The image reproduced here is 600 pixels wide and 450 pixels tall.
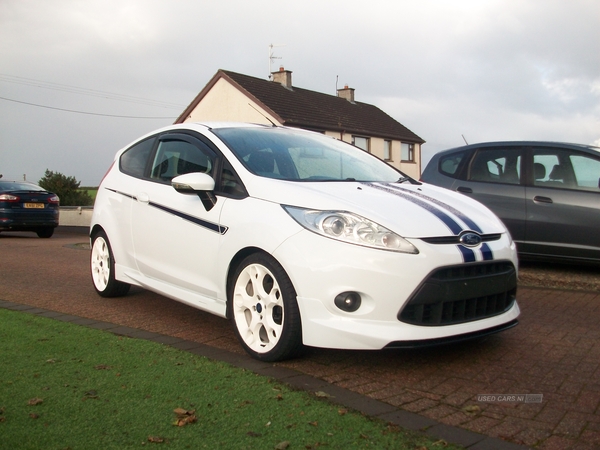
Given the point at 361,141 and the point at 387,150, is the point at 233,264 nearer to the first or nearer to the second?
the point at 361,141

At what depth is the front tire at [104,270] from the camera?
6.67 meters

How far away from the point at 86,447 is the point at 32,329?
2.64m

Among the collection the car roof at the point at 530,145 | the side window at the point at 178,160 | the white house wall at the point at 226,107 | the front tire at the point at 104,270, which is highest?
the white house wall at the point at 226,107

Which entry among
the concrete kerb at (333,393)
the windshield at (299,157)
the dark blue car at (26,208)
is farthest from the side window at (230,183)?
the dark blue car at (26,208)

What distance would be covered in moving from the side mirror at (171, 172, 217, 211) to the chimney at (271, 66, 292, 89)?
36613 mm

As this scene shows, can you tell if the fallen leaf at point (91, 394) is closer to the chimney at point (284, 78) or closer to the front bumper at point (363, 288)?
the front bumper at point (363, 288)

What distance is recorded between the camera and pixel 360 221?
165 inches

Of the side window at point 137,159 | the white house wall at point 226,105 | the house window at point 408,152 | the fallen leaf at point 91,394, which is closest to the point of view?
the fallen leaf at point 91,394

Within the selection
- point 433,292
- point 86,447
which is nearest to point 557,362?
point 433,292

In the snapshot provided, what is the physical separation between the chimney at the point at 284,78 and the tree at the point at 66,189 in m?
13.4

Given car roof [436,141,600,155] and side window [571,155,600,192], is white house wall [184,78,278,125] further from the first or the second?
side window [571,155,600,192]

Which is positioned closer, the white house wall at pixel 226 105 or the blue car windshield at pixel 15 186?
the blue car windshield at pixel 15 186

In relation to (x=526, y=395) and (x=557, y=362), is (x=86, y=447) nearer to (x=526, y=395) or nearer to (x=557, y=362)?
(x=526, y=395)

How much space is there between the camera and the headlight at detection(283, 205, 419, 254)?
161 inches
